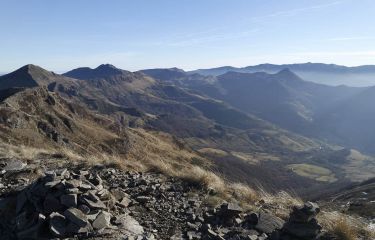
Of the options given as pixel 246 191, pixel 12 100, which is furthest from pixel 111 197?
pixel 12 100

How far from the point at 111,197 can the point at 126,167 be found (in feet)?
17.0

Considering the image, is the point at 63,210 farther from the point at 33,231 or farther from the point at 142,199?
the point at 142,199

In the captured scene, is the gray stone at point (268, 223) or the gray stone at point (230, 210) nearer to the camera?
the gray stone at point (268, 223)

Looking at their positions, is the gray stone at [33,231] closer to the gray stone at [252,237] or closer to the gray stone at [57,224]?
the gray stone at [57,224]

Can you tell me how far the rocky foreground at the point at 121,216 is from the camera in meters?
12.3

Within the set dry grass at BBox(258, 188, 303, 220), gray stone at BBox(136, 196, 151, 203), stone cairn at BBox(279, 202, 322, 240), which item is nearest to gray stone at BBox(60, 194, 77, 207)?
gray stone at BBox(136, 196, 151, 203)

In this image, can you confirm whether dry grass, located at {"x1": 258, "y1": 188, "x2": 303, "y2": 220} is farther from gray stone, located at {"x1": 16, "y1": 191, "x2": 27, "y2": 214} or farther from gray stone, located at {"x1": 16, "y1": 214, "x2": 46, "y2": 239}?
gray stone, located at {"x1": 16, "y1": 191, "x2": 27, "y2": 214}

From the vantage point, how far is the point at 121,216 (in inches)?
539

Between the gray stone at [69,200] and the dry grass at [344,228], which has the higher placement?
the gray stone at [69,200]

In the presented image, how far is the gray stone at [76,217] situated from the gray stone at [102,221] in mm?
347

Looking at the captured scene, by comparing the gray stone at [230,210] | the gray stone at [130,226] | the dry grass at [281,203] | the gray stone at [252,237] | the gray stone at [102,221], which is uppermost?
the gray stone at [102,221]

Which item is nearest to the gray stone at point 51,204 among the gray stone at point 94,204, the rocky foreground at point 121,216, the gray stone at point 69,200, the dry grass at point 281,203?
the rocky foreground at point 121,216

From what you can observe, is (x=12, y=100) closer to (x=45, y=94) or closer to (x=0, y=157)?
(x=45, y=94)

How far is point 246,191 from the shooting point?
17812mm
